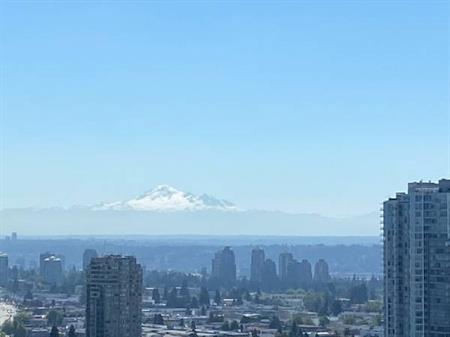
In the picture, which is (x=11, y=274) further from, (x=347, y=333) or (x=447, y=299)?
(x=447, y=299)

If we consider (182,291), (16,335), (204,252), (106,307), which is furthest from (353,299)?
(204,252)

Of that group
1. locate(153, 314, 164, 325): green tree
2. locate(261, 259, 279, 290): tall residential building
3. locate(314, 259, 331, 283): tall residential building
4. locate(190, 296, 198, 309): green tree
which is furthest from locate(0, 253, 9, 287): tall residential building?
locate(153, 314, 164, 325): green tree

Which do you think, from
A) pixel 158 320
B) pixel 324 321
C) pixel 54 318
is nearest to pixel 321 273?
pixel 324 321

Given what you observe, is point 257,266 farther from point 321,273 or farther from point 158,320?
point 158,320

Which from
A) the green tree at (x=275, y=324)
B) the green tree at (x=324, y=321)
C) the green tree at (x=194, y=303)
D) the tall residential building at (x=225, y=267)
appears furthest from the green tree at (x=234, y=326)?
the tall residential building at (x=225, y=267)

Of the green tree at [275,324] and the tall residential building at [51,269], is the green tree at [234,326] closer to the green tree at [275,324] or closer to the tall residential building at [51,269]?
the green tree at [275,324]
